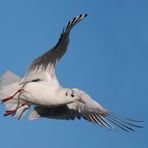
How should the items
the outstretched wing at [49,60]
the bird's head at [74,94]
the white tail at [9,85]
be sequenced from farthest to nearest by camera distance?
the white tail at [9,85]
the bird's head at [74,94]
the outstretched wing at [49,60]

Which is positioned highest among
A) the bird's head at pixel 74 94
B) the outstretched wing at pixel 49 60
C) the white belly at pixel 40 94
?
the outstretched wing at pixel 49 60

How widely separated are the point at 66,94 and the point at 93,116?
3.90ft

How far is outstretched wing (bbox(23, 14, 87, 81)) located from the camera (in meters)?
15.3

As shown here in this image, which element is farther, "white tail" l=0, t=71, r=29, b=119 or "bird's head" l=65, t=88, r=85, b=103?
"white tail" l=0, t=71, r=29, b=119

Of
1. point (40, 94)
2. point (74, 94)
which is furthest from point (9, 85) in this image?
point (74, 94)

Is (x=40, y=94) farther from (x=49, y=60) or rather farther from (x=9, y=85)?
(x=9, y=85)

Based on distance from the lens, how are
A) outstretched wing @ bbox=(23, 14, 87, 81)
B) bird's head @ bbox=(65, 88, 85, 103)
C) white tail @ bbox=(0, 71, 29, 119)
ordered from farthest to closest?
white tail @ bbox=(0, 71, 29, 119) < bird's head @ bbox=(65, 88, 85, 103) < outstretched wing @ bbox=(23, 14, 87, 81)

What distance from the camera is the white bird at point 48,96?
607 inches

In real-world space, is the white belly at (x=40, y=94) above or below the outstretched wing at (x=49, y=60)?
below

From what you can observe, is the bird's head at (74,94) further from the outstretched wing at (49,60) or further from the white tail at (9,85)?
the white tail at (9,85)

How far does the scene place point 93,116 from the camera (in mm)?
16281

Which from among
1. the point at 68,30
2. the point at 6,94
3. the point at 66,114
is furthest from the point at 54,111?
the point at 68,30

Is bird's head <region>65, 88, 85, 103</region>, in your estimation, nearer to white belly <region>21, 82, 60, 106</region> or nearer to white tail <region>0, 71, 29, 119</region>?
white belly <region>21, 82, 60, 106</region>

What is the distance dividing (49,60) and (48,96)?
89 cm
